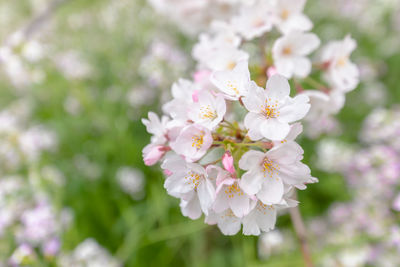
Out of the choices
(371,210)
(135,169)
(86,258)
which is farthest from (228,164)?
(135,169)

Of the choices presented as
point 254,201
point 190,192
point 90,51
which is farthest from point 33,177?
point 90,51

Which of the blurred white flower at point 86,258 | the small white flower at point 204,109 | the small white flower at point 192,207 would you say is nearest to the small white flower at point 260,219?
the small white flower at point 192,207

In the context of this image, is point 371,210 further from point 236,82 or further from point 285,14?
point 236,82

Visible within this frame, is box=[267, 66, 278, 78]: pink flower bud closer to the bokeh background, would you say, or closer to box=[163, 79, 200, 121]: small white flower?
box=[163, 79, 200, 121]: small white flower

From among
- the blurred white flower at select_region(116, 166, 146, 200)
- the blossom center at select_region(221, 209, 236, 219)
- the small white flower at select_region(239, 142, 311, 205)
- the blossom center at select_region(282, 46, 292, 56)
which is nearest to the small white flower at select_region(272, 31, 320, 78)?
the blossom center at select_region(282, 46, 292, 56)

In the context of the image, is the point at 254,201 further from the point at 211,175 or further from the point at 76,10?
the point at 76,10

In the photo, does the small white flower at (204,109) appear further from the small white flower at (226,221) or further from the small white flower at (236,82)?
the small white flower at (226,221)
